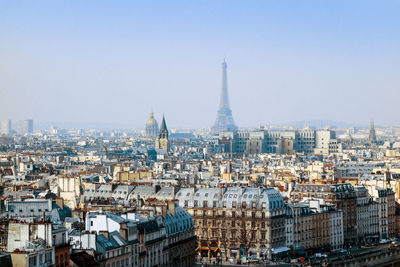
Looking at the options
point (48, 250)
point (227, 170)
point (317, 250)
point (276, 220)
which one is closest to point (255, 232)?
point (276, 220)

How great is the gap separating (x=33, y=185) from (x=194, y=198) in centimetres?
2422

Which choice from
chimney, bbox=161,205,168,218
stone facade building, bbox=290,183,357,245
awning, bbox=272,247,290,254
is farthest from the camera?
stone facade building, bbox=290,183,357,245

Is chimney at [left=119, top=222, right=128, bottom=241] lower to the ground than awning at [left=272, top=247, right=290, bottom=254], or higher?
higher

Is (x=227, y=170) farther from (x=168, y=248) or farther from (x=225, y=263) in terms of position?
(x=168, y=248)

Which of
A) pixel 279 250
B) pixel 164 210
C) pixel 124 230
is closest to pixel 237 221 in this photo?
pixel 279 250

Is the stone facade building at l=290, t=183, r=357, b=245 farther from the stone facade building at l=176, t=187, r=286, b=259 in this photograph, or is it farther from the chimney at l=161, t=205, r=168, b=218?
the chimney at l=161, t=205, r=168, b=218

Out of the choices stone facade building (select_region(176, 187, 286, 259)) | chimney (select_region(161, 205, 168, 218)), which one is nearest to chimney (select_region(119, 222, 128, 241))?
chimney (select_region(161, 205, 168, 218))

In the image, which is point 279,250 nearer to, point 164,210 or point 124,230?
point 164,210

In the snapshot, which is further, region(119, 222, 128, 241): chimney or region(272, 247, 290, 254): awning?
region(272, 247, 290, 254): awning

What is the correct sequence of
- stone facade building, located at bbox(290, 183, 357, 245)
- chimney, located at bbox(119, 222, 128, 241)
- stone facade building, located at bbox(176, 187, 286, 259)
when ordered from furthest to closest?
stone facade building, located at bbox(290, 183, 357, 245)
stone facade building, located at bbox(176, 187, 286, 259)
chimney, located at bbox(119, 222, 128, 241)

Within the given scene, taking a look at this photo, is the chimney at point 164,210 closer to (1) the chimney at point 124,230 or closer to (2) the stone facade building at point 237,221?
(1) the chimney at point 124,230

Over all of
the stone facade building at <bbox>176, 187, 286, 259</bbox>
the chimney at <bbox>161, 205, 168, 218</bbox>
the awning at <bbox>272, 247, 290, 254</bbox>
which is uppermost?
the chimney at <bbox>161, 205, 168, 218</bbox>

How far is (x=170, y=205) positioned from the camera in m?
60.0

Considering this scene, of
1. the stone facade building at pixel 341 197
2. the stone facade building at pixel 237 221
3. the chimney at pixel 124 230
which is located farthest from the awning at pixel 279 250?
the chimney at pixel 124 230
